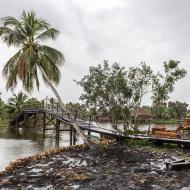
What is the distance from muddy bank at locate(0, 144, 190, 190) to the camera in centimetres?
1318

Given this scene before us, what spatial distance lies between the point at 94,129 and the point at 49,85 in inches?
178

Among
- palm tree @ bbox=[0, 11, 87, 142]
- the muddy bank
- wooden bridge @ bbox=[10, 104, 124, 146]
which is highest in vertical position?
palm tree @ bbox=[0, 11, 87, 142]

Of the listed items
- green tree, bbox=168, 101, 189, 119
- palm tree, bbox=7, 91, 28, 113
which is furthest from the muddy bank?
green tree, bbox=168, 101, 189, 119

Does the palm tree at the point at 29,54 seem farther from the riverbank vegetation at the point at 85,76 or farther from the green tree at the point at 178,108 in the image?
the green tree at the point at 178,108

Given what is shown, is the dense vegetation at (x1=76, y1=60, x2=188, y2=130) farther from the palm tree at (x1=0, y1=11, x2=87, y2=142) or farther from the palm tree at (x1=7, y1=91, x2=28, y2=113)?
the palm tree at (x1=7, y1=91, x2=28, y2=113)

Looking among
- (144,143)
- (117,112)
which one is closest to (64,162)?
(144,143)

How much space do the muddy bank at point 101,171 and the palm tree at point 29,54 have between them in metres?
7.52

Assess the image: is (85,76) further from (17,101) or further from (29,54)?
(17,101)

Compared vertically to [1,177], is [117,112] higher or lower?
higher

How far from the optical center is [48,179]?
14266 millimetres

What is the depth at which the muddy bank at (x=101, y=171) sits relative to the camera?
13.2m

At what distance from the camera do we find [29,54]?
2638cm

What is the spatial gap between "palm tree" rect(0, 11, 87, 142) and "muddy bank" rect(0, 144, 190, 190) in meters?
7.52

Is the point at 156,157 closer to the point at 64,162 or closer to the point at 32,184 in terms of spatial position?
the point at 64,162
